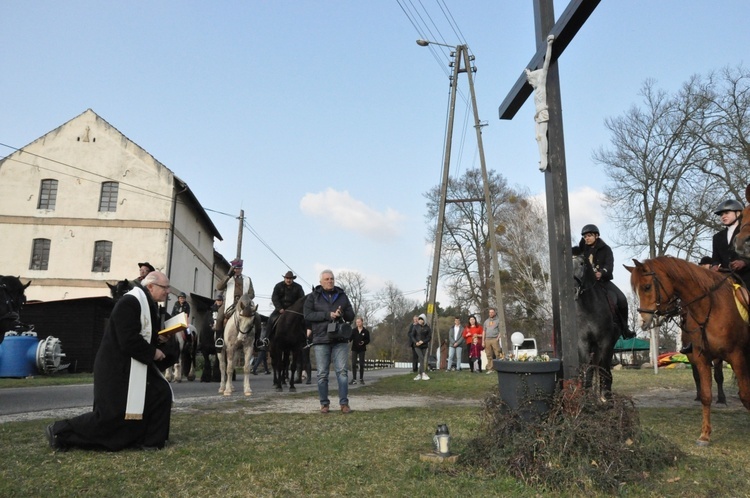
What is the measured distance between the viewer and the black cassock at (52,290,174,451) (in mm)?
5367

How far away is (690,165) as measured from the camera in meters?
28.6

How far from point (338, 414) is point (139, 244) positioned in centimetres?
2679

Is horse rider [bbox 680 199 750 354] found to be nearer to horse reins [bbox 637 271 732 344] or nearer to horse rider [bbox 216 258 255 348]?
horse reins [bbox 637 271 732 344]

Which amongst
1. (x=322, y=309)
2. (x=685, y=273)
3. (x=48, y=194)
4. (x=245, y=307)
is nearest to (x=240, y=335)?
(x=245, y=307)

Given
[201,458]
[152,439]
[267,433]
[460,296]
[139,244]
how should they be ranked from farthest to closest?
[460,296] < [139,244] < [267,433] < [152,439] < [201,458]

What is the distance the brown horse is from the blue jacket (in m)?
4.17

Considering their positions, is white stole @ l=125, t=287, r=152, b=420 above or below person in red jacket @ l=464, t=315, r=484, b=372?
below

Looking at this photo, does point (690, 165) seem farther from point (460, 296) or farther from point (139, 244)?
point (139, 244)

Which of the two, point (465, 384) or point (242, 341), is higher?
point (242, 341)

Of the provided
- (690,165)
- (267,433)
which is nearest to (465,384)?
(267,433)

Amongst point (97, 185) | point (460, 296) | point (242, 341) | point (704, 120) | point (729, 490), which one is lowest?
point (729, 490)

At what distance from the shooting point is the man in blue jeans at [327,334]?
27.8ft

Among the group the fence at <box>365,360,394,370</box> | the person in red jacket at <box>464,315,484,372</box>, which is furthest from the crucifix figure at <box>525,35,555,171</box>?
the fence at <box>365,360,394,370</box>

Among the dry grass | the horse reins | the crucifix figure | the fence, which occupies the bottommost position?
the fence
